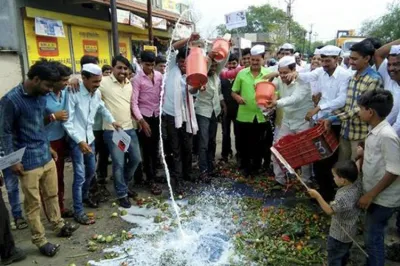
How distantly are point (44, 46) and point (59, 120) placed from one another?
614 cm

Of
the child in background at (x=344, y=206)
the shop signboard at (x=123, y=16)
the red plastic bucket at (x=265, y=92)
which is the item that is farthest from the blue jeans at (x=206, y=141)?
the shop signboard at (x=123, y=16)

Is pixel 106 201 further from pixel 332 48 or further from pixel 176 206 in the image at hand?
pixel 332 48


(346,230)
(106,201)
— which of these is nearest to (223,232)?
(346,230)

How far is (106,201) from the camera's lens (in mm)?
4719

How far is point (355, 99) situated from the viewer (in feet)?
11.9

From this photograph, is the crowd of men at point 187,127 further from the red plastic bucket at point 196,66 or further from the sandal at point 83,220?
the red plastic bucket at point 196,66

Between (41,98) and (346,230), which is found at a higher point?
(41,98)

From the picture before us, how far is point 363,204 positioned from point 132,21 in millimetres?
10425

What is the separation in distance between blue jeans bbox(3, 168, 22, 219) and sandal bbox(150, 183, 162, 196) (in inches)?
70.3

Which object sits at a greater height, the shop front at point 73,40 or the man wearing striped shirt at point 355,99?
the shop front at point 73,40

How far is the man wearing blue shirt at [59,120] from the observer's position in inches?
142

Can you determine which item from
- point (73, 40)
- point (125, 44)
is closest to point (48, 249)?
point (73, 40)

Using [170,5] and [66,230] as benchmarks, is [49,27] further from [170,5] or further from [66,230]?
[170,5]

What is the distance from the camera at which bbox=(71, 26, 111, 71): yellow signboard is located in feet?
33.0
